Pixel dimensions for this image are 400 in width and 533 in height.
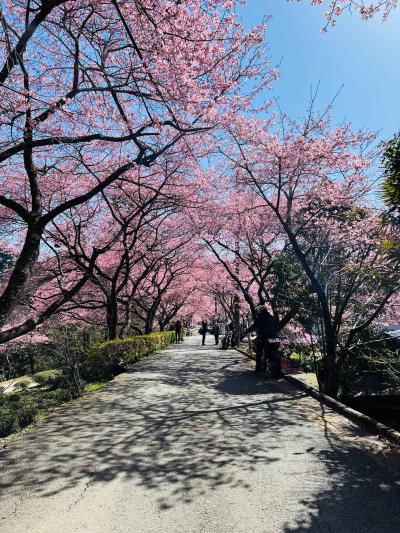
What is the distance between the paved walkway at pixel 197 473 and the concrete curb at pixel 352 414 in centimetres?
22

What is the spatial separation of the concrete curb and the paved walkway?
0.72 feet

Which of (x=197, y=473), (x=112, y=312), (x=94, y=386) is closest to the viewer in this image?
(x=197, y=473)

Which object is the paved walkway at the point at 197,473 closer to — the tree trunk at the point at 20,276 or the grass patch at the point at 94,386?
the tree trunk at the point at 20,276

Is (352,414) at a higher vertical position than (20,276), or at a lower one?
lower

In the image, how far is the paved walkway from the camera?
10.9 ft

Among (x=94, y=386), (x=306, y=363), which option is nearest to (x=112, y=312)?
(x=94, y=386)

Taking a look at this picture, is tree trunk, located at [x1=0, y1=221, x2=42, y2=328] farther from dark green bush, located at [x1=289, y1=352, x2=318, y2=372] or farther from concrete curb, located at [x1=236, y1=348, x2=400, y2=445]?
dark green bush, located at [x1=289, y1=352, x2=318, y2=372]

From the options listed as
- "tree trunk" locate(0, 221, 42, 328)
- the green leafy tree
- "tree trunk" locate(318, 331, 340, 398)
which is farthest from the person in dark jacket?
"tree trunk" locate(0, 221, 42, 328)

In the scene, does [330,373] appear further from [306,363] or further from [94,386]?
[306,363]

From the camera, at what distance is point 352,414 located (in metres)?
6.80

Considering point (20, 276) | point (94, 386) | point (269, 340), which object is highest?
point (20, 276)

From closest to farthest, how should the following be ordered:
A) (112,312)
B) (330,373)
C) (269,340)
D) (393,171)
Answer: (393,171) < (330,373) < (269,340) < (112,312)

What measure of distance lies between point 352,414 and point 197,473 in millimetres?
3542

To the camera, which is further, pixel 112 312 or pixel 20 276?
pixel 112 312
